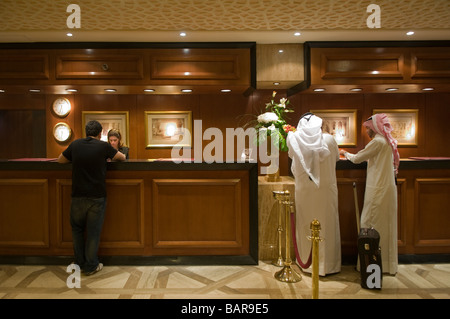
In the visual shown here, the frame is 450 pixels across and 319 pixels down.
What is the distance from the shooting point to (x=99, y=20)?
3.48 meters

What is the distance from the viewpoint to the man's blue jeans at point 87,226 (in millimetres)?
3414

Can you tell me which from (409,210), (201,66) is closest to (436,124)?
(409,210)

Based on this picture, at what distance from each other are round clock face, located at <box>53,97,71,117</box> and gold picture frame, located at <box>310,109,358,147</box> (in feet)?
13.3

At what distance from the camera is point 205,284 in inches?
129

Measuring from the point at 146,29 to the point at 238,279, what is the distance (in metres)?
2.98

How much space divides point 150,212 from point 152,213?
0.03 m

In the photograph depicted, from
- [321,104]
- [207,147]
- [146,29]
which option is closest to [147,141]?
[207,147]

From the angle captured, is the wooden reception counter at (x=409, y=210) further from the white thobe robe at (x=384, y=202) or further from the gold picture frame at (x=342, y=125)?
the gold picture frame at (x=342, y=125)

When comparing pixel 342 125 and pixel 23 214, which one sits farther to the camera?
pixel 342 125

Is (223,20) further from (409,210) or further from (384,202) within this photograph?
(409,210)

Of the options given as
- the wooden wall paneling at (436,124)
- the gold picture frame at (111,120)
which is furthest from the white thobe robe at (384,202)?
the gold picture frame at (111,120)

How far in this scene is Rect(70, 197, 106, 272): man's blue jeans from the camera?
341cm

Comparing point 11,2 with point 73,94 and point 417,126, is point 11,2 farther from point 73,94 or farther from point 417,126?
point 417,126

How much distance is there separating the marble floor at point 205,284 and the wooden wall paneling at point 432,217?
0.26 meters
